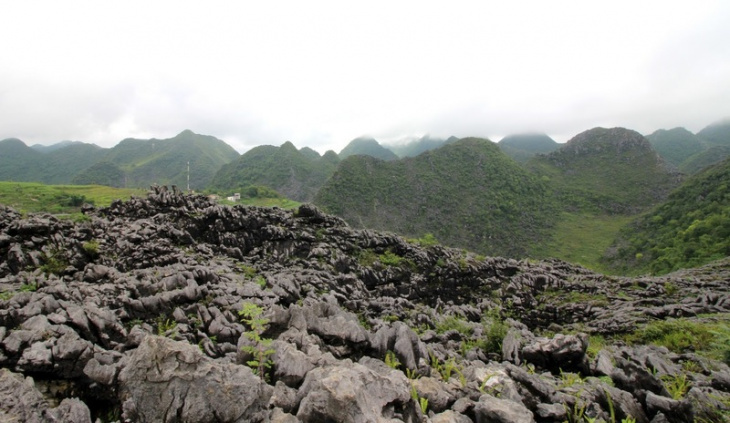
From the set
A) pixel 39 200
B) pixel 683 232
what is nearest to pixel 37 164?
pixel 39 200

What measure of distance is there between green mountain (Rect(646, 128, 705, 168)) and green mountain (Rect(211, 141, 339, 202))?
137784mm

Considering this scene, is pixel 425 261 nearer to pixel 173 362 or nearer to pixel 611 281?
pixel 611 281

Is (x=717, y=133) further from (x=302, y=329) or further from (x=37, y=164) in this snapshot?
(x=37, y=164)

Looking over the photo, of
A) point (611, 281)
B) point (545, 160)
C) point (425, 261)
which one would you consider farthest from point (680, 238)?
point (545, 160)

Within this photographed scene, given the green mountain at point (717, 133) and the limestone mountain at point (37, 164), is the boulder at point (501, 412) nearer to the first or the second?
the green mountain at point (717, 133)

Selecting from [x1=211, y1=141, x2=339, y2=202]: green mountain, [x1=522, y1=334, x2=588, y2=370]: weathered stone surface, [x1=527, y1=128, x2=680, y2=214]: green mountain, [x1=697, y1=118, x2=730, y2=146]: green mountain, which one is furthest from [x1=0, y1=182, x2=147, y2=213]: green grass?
[x1=697, y1=118, x2=730, y2=146]: green mountain

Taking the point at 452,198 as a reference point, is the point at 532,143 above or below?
above

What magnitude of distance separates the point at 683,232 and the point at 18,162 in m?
263

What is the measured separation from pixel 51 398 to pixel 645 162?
11623 cm

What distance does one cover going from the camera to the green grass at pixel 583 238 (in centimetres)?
5650

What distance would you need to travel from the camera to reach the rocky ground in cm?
454

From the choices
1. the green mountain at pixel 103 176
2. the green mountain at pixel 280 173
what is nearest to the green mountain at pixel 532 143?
the green mountain at pixel 280 173

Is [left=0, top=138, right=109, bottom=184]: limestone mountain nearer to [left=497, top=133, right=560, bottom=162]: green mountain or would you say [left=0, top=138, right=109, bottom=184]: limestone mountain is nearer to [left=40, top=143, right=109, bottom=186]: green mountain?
[left=40, top=143, right=109, bottom=186]: green mountain

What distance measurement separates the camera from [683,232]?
40.6 meters
